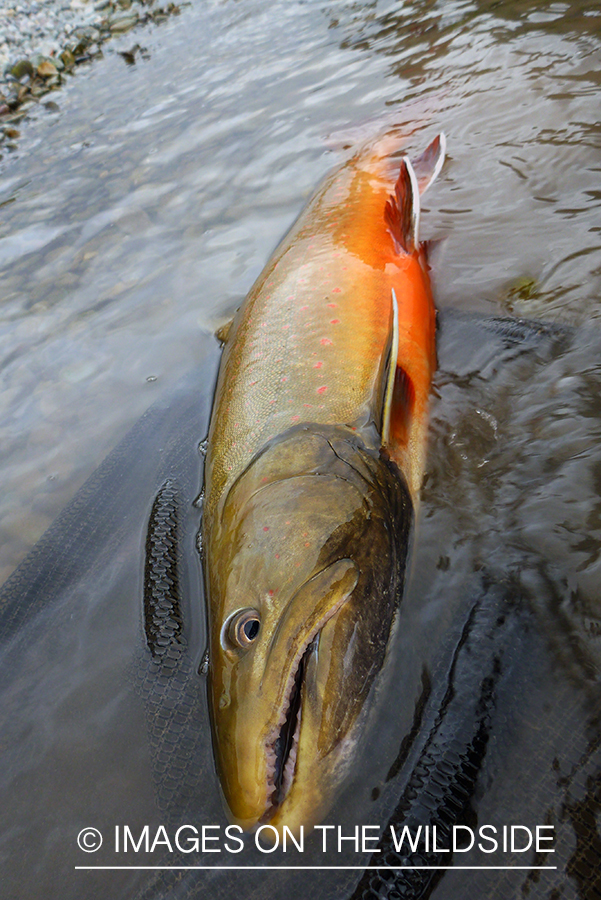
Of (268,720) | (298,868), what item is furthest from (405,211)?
(298,868)

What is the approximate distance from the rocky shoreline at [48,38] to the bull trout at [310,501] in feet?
26.5

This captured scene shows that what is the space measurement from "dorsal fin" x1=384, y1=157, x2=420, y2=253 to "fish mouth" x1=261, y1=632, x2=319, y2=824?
2.92 m

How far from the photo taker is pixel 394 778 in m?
1.90

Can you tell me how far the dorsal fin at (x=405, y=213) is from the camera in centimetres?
404

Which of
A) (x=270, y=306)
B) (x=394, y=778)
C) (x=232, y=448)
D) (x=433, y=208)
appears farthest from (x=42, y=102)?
(x=394, y=778)

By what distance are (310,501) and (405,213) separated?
101 inches

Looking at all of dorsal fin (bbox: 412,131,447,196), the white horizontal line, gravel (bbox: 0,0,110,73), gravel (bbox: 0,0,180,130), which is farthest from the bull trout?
gravel (bbox: 0,0,110,73)

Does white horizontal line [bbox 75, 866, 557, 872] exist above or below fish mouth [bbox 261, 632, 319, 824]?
below

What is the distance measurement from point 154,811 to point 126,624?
2.69 ft

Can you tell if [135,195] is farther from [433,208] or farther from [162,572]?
[162,572]

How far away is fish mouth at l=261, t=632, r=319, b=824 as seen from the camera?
73.2 inches

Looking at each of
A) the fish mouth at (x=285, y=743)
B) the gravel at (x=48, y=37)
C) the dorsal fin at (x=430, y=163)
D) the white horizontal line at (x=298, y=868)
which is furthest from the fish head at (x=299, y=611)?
the gravel at (x=48, y=37)

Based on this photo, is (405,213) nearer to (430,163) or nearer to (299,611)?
(430,163)

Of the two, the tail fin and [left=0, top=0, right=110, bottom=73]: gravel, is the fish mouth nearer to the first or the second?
the tail fin
